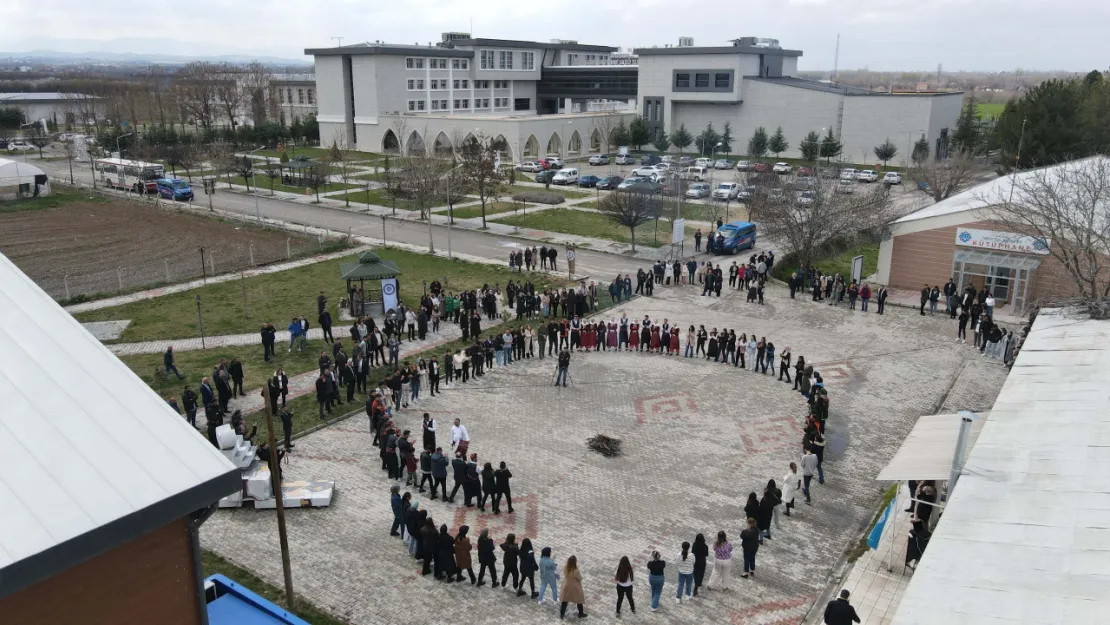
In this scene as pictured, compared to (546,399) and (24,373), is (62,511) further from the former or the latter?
(546,399)

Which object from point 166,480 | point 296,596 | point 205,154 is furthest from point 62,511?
point 205,154

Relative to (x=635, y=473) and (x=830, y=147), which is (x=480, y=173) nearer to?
(x=635, y=473)

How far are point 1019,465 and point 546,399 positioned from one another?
10395mm

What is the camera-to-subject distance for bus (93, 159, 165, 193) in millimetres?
49062

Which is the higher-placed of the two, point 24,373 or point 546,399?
point 24,373

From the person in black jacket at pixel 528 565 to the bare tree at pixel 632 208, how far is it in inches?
939

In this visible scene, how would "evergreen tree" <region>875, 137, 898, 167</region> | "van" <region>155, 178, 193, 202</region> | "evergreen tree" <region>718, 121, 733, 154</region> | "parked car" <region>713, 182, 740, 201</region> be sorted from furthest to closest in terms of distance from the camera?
"evergreen tree" <region>718, 121, 733, 154</region> < "evergreen tree" <region>875, 137, 898, 167</region> < "van" <region>155, 178, 193, 202</region> < "parked car" <region>713, 182, 740, 201</region>

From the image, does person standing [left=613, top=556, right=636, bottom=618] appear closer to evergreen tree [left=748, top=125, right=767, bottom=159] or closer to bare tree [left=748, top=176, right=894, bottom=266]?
bare tree [left=748, top=176, right=894, bottom=266]

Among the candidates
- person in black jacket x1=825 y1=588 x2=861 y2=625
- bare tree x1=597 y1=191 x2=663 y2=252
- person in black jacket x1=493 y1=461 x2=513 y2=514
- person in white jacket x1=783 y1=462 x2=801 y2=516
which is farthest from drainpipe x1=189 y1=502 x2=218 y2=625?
bare tree x1=597 y1=191 x2=663 y2=252

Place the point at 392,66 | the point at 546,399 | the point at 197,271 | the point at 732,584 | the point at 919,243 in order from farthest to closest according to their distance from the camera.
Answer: the point at 392,66, the point at 197,271, the point at 919,243, the point at 546,399, the point at 732,584

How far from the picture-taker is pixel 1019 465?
1101 centimetres

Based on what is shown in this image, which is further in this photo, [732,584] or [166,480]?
[732,584]

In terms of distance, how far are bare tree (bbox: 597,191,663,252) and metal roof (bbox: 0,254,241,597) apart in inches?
1102

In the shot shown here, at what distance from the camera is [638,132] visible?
2793 inches
